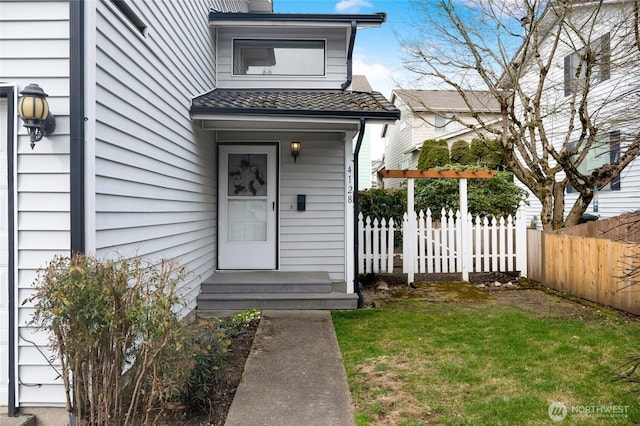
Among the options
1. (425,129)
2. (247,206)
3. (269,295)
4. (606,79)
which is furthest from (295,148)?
(425,129)

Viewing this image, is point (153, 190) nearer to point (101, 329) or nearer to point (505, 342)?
point (101, 329)

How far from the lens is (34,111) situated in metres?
2.59

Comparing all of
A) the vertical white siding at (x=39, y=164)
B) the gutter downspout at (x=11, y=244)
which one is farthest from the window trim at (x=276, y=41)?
the gutter downspout at (x=11, y=244)

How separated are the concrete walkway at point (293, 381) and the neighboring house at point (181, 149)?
1.19 metres

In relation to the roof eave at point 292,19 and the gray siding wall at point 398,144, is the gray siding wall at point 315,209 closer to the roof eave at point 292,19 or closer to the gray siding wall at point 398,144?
the roof eave at point 292,19

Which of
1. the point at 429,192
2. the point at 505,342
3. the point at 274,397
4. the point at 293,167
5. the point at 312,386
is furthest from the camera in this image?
the point at 429,192

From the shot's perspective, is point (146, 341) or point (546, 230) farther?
point (546, 230)

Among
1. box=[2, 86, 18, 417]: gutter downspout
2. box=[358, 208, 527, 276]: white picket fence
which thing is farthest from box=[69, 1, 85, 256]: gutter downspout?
box=[358, 208, 527, 276]: white picket fence

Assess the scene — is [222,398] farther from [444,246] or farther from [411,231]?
[444,246]

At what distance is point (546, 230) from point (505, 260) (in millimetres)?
931

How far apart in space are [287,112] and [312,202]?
1.88m

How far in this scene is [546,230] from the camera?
7.62m

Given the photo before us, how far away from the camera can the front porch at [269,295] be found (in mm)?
5758

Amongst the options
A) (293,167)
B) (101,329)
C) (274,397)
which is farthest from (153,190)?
(293,167)
